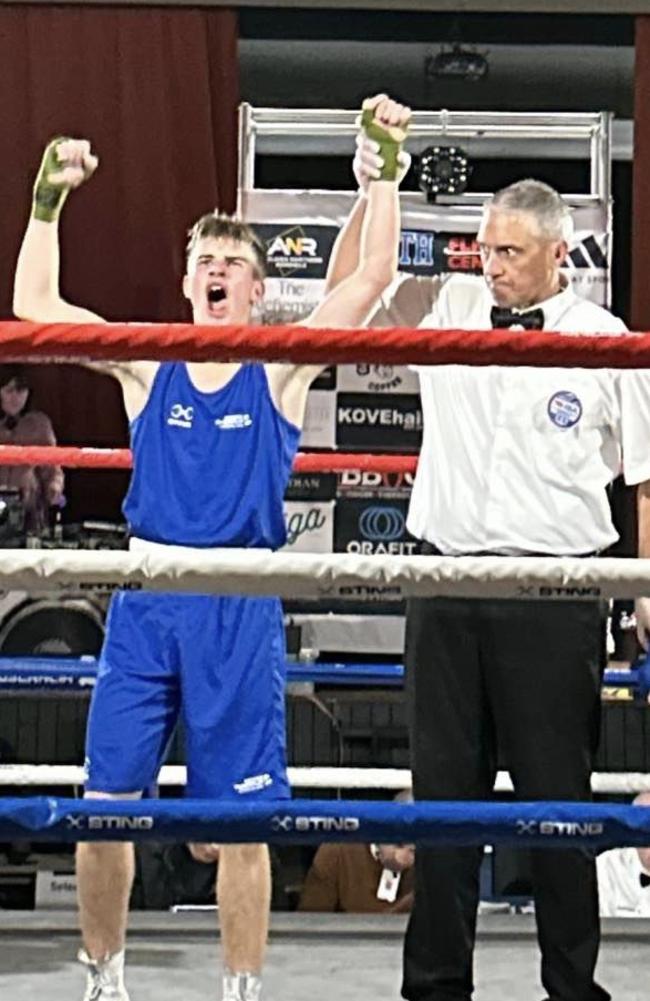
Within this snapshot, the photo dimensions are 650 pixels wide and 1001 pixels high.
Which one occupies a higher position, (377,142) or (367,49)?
(367,49)

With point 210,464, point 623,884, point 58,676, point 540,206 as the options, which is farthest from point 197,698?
point 623,884

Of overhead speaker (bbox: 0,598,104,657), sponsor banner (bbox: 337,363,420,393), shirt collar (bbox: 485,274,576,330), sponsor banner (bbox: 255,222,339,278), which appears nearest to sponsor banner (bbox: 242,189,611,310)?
sponsor banner (bbox: 255,222,339,278)

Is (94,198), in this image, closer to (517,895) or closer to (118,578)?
(517,895)

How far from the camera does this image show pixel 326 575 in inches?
72.0

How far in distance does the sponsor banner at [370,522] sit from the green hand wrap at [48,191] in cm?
381

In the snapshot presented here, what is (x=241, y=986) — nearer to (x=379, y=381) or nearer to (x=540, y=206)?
(x=540, y=206)

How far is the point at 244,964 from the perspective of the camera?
7.16 ft

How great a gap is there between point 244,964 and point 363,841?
0.39m

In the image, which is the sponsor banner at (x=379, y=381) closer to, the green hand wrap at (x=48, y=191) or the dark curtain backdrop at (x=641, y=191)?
the dark curtain backdrop at (x=641, y=191)

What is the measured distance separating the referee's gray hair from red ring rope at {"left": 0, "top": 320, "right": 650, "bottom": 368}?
60 centimetres

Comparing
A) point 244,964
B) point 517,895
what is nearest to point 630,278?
point 517,895

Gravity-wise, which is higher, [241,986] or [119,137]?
[119,137]

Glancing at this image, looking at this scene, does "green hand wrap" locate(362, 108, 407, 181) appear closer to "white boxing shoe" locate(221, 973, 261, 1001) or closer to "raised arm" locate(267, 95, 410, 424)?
"raised arm" locate(267, 95, 410, 424)

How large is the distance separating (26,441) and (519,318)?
12.7 ft
